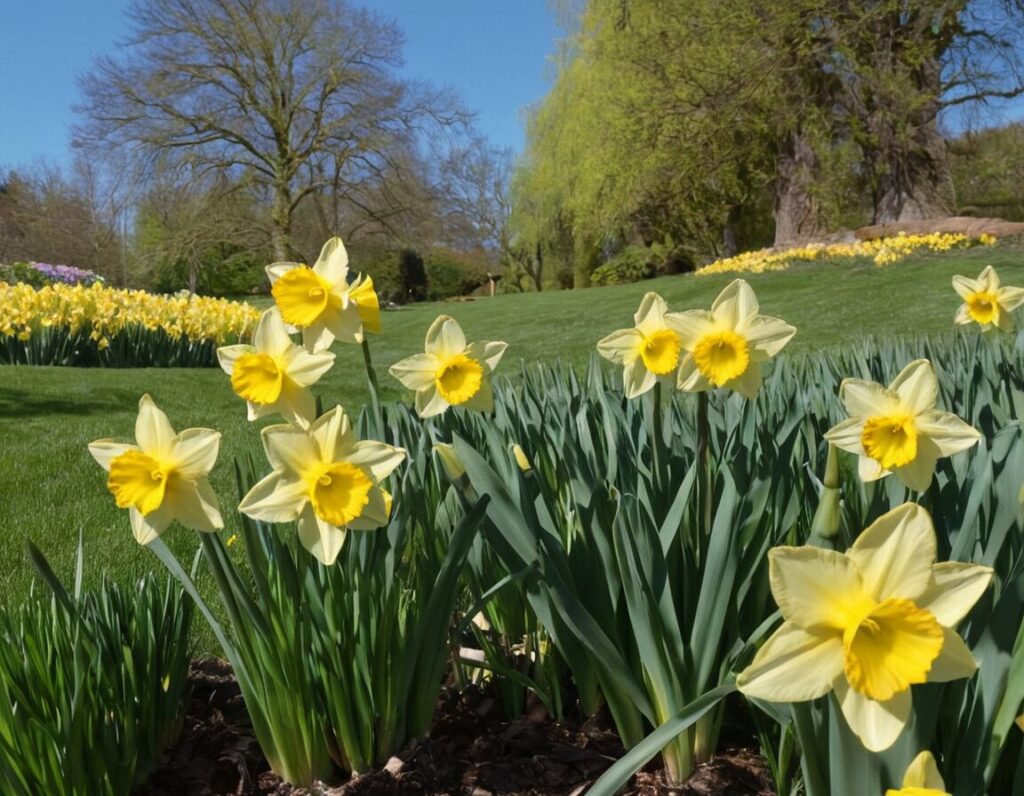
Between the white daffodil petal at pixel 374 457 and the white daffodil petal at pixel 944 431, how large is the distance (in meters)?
0.69

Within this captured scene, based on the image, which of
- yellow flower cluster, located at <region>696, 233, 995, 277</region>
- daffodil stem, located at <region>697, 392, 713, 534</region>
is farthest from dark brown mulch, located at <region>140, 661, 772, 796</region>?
yellow flower cluster, located at <region>696, 233, 995, 277</region>

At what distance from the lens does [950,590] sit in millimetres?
754

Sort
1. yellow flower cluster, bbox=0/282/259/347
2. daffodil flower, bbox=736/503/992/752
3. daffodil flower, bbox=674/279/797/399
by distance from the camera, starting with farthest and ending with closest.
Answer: yellow flower cluster, bbox=0/282/259/347 → daffodil flower, bbox=674/279/797/399 → daffodil flower, bbox=736/503/992/752

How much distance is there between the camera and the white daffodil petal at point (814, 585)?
70 cm

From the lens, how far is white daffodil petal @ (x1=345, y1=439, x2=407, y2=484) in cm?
113

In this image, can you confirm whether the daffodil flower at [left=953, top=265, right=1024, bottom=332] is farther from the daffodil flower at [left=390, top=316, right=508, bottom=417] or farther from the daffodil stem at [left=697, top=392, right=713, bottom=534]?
the daffodil flower at [left=390, top=316, right=508, bottom=417]

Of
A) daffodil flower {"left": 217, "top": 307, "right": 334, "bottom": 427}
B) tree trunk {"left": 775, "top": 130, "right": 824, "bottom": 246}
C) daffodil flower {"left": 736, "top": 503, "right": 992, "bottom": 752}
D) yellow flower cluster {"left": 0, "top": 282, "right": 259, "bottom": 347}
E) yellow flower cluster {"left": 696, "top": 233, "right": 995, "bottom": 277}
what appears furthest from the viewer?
tree trunk {"left": 775, "top": 130, "right": 824, "bottom": 246}

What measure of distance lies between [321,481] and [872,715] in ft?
2.24

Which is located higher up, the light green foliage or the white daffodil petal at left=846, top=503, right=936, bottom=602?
the white daffodil petal at left=846, top=503, right=936, bottom=602

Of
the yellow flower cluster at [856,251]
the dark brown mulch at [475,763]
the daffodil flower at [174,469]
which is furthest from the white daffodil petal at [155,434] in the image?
the yellow flower cluster at [856,251]

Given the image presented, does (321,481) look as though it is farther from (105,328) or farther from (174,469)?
(105,328)

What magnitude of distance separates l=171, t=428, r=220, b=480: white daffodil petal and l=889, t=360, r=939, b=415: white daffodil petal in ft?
2.99

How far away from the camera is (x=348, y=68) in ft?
73.5

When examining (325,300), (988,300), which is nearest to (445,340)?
(325,300)
